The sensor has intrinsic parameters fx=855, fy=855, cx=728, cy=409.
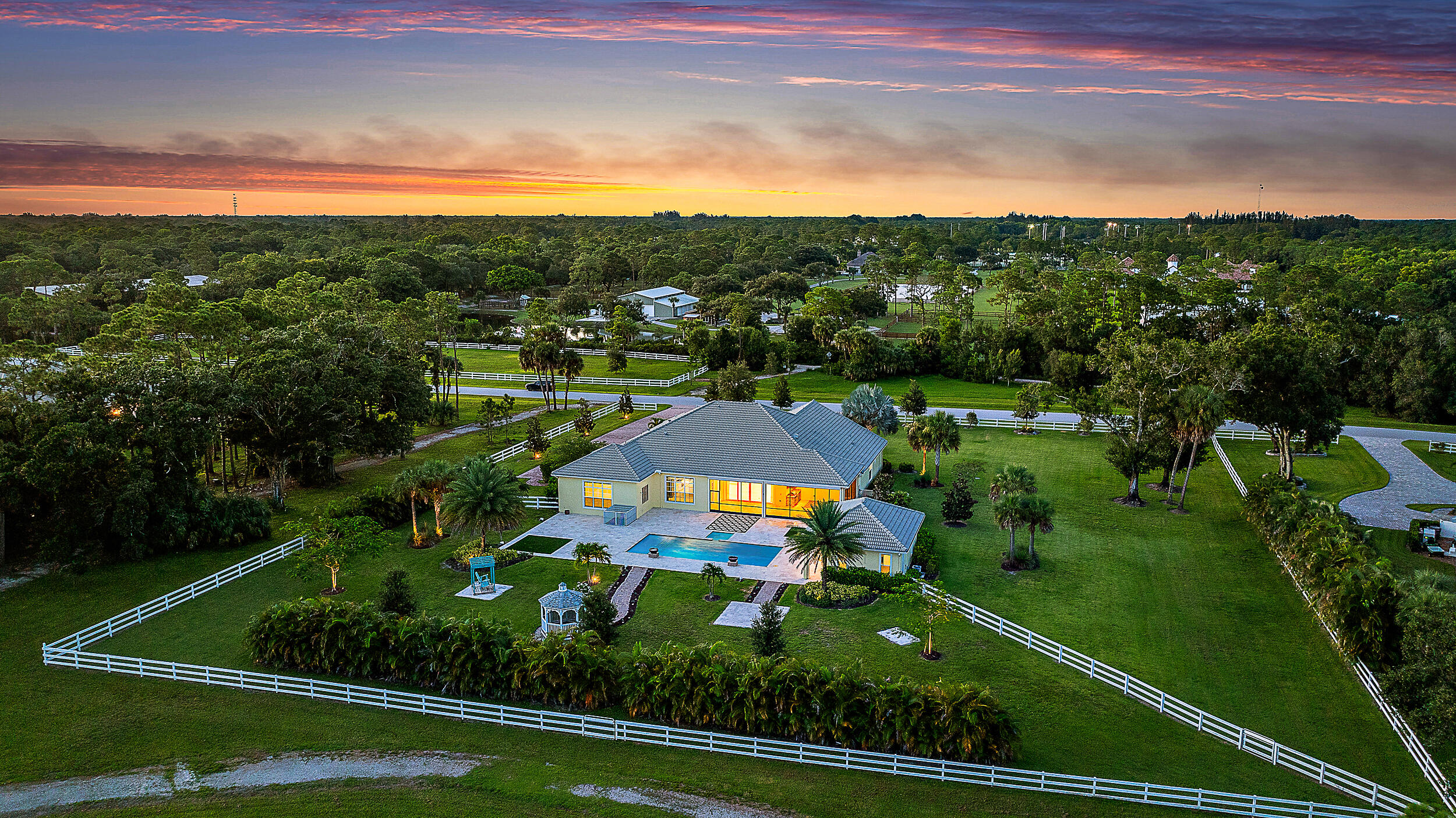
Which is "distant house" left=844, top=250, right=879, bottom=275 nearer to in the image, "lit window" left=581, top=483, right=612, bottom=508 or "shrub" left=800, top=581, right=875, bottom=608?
"lit window" left=581, top=483, right=612, bottom=508

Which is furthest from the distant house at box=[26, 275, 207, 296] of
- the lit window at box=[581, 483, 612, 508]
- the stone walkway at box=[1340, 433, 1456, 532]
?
the stone walkway at box=[1340, 433, 1456, 532]

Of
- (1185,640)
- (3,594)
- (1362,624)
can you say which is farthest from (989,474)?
(3,594)

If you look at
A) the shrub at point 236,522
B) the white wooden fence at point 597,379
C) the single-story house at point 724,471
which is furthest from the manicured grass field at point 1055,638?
the white wooden fence at point 597,379

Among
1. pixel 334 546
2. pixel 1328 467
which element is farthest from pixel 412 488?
pixel 1328 467

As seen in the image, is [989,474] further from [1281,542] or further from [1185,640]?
[1185,640]

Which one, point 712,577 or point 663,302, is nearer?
point 712,577

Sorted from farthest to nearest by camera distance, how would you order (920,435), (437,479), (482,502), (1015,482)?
(920,435) < (437,479) < (1015,482) < (482,502)

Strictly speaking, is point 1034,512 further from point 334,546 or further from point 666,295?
point 666,295

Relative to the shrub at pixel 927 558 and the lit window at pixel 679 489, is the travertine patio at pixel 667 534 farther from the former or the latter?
the shrub at pixel 927 558
